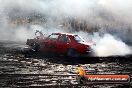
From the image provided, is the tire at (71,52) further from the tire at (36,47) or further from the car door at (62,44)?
the tire at (36,47)

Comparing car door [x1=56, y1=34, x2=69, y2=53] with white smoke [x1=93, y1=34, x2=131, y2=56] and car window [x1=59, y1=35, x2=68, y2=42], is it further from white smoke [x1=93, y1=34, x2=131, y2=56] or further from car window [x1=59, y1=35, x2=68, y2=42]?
white smoke [x1=93, y1=34, x2=131, y2=56]

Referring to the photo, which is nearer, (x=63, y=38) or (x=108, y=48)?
(x=63, y=38)

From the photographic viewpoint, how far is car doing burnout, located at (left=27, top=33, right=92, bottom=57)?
16031mm

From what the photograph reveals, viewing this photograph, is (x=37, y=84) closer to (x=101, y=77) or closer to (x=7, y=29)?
(x=101, y=77)

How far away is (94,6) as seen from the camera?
24.6 m

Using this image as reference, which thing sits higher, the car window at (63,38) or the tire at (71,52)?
the car window at (63,38)

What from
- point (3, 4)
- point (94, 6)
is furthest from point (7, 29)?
point (94, 6)

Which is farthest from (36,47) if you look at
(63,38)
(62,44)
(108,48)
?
(108,48)

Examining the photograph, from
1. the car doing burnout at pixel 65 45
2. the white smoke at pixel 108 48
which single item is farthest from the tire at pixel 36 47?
the white smoke at pixel 108 48

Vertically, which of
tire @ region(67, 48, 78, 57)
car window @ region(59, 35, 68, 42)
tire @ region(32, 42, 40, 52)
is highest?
car window @ region(59, 35, 68, 42)

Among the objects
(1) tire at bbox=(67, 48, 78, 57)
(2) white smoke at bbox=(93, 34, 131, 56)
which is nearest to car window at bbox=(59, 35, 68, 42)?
(1) tire at bbox=(67, 48, 78, 57)

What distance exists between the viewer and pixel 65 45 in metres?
16.4

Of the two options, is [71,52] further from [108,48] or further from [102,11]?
[102,11]

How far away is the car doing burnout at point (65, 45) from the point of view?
16.0 metres
